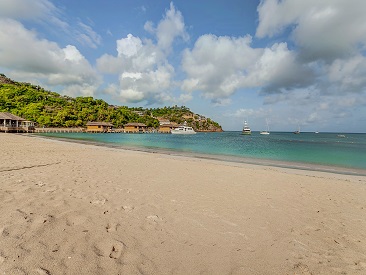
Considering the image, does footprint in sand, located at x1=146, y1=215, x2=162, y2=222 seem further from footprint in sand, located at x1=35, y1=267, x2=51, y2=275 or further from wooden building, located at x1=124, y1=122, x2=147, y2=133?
wooden building, located at x1=124, y1=122, x2=147, y2=133

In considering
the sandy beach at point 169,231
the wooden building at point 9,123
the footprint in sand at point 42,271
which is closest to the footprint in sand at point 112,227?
the sandy beach at point 169,231

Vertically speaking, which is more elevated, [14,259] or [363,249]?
[14,259]

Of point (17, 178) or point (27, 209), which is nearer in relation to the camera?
point (27, 209)

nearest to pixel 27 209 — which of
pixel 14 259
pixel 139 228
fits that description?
pixel 14 259

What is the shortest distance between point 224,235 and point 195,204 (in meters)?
1.70

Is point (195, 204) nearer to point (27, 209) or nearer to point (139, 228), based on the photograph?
point (139, 228)

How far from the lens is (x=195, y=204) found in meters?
5.43

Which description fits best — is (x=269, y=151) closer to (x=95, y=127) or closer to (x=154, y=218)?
(x=154, y=218)

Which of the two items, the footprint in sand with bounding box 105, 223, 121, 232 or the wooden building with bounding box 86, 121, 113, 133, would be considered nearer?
the footprint in sand with bounding box 105, 223, 121, 232

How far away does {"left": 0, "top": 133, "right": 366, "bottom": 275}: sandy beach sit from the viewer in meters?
2.82

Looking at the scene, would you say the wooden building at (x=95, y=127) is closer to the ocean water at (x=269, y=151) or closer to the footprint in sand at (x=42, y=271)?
the ocean water at (x=269, y=151)

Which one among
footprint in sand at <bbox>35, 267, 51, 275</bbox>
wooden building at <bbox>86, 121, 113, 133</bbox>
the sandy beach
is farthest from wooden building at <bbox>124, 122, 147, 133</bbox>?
footprint in sand at <bbox>35, 267, 51, 275</bbox>

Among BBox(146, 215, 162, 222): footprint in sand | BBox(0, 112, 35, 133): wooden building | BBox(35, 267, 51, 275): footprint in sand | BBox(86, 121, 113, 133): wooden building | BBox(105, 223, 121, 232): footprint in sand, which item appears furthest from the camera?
BBox(86, 121, 113, 133): wooden building

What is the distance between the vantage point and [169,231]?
149 inches
